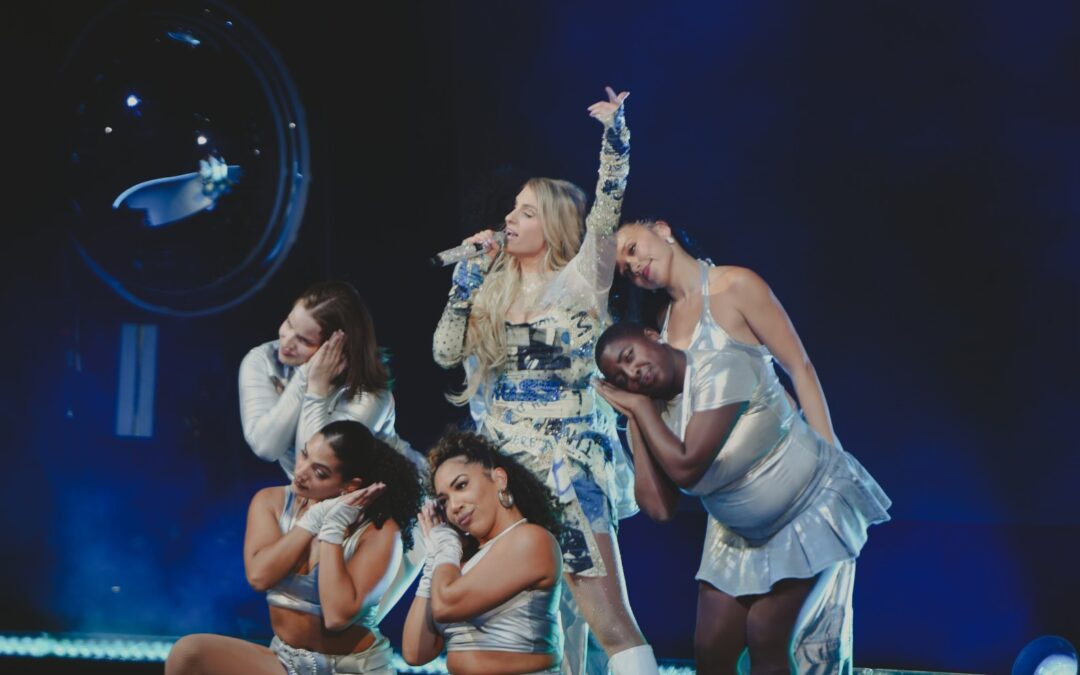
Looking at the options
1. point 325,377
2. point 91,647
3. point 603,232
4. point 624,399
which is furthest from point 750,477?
point 91,647

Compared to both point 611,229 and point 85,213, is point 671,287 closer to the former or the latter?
point 611,229

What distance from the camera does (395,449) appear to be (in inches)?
119

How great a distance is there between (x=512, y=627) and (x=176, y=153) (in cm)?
164

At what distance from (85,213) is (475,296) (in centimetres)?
109

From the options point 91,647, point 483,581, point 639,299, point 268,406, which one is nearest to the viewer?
point 483,581

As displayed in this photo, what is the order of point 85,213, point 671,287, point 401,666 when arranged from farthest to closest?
point 401,666 → point 85,213 → point 671,287

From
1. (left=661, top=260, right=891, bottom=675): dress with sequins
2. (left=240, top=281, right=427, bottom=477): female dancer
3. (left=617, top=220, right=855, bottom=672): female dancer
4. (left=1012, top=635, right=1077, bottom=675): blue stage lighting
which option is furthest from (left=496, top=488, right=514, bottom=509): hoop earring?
(left=1012, top=635, right=1077, bottom=675): blue stage lighting

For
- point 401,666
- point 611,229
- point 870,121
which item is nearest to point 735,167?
point 870,121

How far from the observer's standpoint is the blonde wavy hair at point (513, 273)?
3.12 metres

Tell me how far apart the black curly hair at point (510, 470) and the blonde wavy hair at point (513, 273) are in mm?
457

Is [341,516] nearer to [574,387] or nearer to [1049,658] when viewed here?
[574,387]

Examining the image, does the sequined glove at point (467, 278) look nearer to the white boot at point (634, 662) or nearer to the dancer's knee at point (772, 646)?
the white boot at point (634, 662)

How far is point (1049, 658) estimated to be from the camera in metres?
3.01

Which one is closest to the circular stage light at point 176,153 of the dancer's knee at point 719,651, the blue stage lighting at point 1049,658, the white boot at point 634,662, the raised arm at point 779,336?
the raised arm at point 779,336
